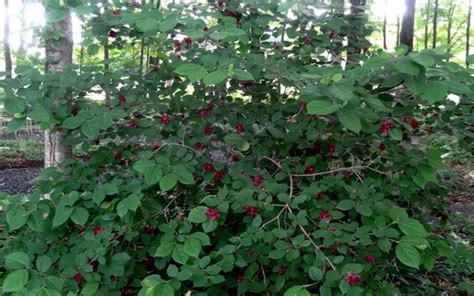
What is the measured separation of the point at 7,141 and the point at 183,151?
10.0 m

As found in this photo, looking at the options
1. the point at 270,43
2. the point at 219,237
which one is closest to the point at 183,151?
the point at 219,237

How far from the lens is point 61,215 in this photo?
1.64 metres

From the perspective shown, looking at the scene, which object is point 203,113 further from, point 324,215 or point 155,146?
point 324,215

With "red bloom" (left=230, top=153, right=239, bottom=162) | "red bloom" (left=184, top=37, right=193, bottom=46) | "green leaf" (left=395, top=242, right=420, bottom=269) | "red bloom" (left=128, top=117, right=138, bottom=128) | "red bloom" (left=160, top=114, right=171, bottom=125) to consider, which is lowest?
"green leaf" (left=395, top=242, right=420, bottom=269)

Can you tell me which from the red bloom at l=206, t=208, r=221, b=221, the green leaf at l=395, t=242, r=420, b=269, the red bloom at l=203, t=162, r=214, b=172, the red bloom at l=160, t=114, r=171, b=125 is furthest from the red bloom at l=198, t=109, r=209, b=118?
the green leaf at l=395, t=242, r=420, b=269

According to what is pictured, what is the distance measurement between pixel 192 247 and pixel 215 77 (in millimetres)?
580

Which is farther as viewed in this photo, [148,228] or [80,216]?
[148,228]

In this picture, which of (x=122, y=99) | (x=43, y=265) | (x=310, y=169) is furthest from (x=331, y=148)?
(x=43, y=265)

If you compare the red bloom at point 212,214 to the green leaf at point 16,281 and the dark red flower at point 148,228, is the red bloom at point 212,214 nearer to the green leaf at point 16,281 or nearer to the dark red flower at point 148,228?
the dark red flower at point 148,228

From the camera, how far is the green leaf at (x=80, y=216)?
163 centimetres

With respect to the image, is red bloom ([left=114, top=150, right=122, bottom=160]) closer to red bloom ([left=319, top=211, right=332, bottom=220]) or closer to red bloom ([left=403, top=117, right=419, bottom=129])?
red bloom ([left=319, top=211, right=332, bottom=220])

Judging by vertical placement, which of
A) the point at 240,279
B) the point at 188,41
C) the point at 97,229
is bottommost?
the point at 240,279

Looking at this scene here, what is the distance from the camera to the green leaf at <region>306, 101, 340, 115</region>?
1.30m

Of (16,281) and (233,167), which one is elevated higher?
(233,167)
